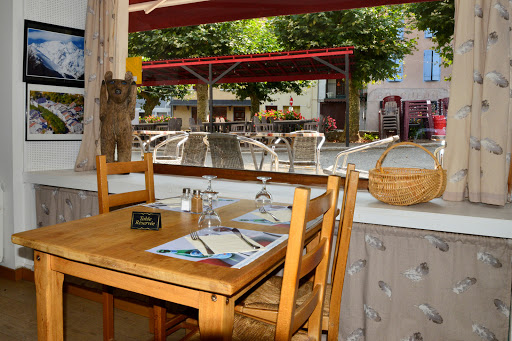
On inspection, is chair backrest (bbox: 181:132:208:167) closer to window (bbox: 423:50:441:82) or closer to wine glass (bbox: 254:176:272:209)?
wine glass (bbox: 254:176:272:209)

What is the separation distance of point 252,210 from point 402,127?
1.22m

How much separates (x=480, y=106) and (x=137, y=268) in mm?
1951

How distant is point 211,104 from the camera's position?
3426 mm

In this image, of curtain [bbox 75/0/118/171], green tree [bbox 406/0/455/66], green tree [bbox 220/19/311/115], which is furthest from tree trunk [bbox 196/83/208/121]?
green tree [bbox 406/0/455/66]

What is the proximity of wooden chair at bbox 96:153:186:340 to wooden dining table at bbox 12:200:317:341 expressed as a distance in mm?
376

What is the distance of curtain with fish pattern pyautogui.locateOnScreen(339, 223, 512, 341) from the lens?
2184mm

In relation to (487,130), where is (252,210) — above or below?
below

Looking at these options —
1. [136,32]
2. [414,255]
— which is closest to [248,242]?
[414,255]

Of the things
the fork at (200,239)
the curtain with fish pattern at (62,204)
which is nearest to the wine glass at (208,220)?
the fork at (200,239)

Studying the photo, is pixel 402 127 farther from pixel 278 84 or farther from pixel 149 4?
pixel 149 4

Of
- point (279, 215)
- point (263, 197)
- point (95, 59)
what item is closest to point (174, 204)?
point (263, 197)

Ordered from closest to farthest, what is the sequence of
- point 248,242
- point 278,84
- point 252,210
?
point 248,242 < point 252,210 < point 278,84

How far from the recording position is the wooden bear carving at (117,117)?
3562 mm

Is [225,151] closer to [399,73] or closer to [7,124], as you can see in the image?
[399,73]
